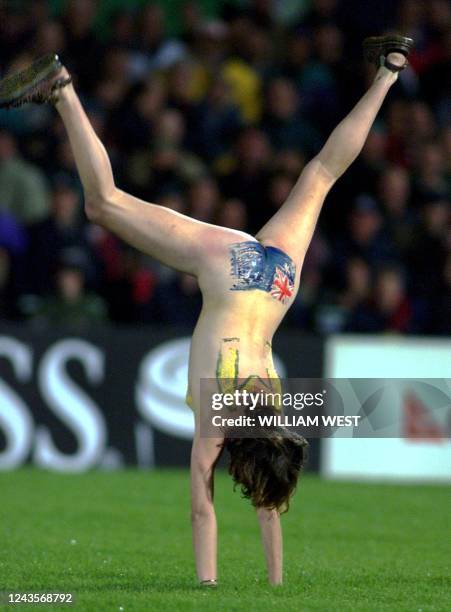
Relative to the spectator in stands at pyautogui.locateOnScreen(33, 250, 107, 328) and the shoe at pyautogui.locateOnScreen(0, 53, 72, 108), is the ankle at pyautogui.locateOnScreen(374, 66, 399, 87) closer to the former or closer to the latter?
the shoe at pyautogui.locateOnScreen(0, 53, 72, 108)

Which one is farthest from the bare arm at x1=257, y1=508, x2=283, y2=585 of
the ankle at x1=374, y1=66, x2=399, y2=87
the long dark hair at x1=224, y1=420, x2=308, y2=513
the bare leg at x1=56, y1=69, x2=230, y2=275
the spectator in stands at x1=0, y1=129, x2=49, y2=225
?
the spectator in stands at x1=0, y1=129, x2=49, y2=225

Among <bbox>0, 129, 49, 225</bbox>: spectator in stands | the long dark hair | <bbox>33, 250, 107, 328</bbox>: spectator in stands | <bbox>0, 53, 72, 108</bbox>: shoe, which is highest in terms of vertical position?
<bbox>0, 129, 49, 225</bbox>: spectator in stands

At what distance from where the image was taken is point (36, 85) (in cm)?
687

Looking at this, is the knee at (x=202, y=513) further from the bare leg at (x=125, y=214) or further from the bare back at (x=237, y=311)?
the bare leg at (x=125, y=214)

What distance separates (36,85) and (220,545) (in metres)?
3.76

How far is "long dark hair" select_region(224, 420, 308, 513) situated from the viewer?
6898 millimetres

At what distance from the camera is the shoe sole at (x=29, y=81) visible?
270 inches

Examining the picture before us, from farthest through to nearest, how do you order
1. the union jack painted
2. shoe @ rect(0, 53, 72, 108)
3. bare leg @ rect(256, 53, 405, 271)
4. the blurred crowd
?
1. the blurred crowd
2. bare leg @ rect(256, 53, 405, 271)
3. the union jack painted
4. shoe @ rect(0, 53, 72, 108)

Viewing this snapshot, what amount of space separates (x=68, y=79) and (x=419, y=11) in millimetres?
12210

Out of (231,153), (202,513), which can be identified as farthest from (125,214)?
(231,153)

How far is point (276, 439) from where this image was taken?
692cm

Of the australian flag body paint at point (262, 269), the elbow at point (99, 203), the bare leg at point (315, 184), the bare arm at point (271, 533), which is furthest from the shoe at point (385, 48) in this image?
the bare arm at point (271, 533)

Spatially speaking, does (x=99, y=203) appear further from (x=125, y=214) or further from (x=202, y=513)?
(x=202, y=513)

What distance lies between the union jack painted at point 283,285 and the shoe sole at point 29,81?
4.99 feet
